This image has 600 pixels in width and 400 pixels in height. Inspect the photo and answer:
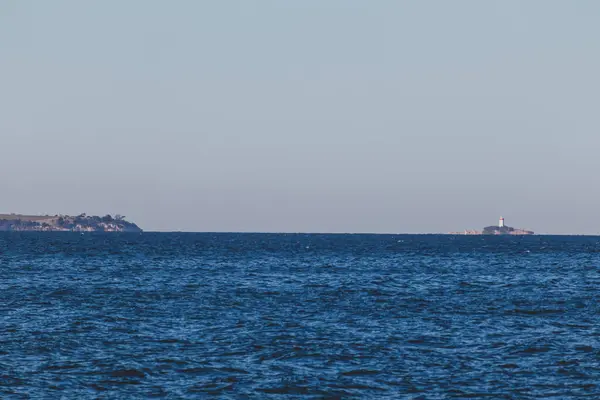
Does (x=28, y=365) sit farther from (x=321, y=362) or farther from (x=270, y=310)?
(x=270, y=310)

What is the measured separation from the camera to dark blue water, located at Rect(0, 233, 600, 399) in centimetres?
3169

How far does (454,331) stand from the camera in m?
44.9

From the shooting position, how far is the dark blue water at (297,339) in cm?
3169

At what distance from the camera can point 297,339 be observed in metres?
41.6

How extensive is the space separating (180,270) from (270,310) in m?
43.6

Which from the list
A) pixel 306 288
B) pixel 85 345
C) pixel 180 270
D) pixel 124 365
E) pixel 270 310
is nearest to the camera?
pixel 124 365

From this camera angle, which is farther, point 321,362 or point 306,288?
point 306,288

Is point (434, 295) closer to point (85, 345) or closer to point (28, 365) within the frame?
point (85, 345)

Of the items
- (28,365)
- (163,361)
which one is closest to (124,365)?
(163,361)

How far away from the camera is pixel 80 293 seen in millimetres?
64750

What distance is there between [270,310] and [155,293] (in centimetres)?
1497

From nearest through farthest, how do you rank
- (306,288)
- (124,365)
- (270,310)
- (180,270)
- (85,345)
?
(124,365) → (85,345) → (270,310) → (306,288) → (180,270)

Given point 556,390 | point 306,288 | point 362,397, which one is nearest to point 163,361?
point 362,397

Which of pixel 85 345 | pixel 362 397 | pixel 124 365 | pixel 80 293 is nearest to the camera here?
pixel 362 397
